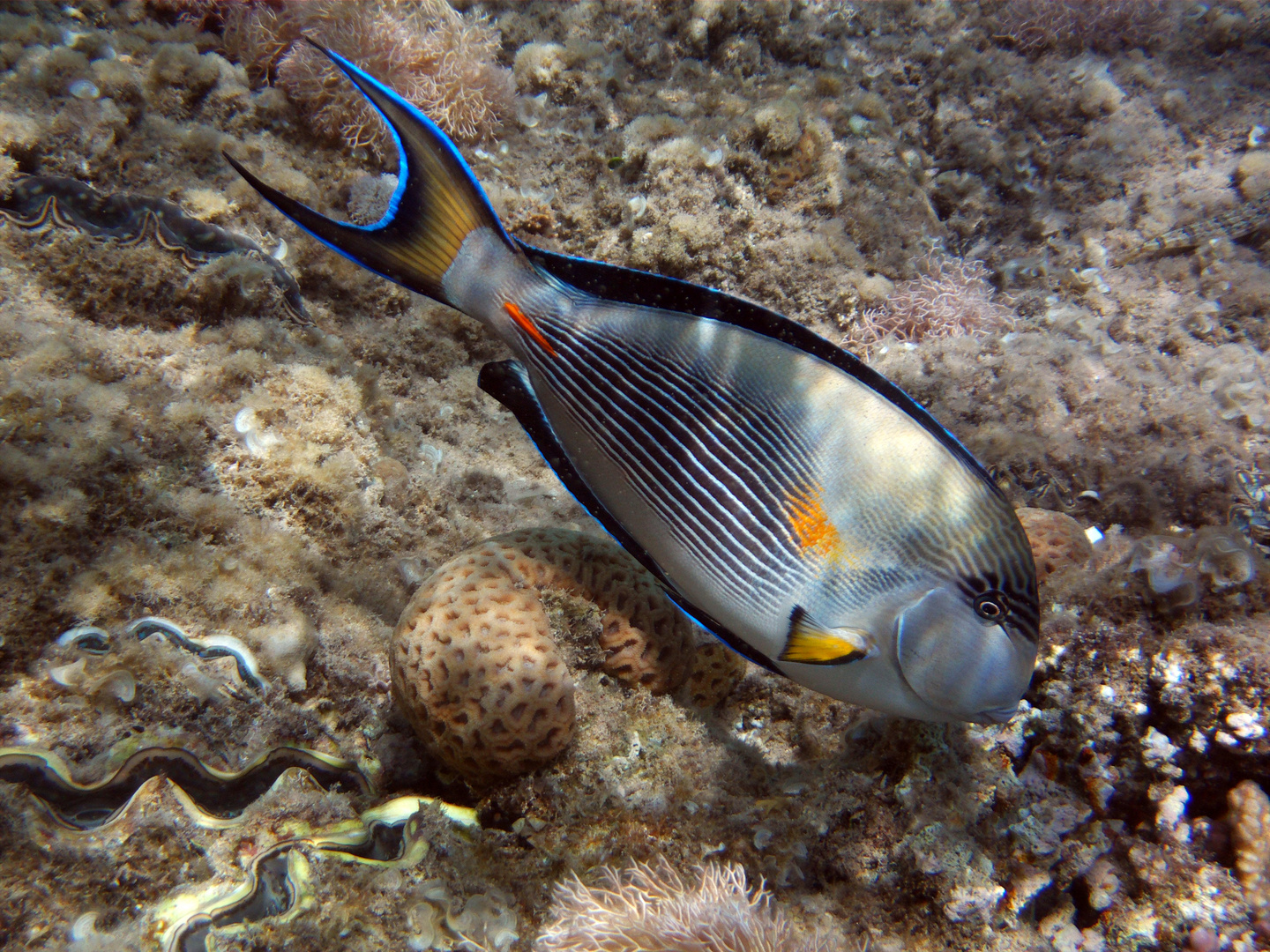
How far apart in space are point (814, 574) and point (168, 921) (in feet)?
6.60

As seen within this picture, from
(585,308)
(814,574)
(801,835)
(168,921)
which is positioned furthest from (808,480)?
(168,921)

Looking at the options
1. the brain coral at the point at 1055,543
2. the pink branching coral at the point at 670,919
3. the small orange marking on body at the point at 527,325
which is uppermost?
the small orange marking on body at the point at 527,325

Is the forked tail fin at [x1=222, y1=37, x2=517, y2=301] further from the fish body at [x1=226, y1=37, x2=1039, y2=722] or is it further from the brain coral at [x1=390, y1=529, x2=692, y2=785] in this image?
the brain coral at [x1=390, y1=529, x2=692, y2=785]

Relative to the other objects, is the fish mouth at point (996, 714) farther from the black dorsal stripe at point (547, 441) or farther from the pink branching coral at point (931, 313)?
the pink branching coral at point (931, 313)

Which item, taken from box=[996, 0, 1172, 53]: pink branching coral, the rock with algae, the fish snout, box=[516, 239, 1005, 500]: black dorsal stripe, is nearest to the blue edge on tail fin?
box=[516, 239, 1005, 500]: black dorsal stripe

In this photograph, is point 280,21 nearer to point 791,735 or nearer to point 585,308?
point 585,308

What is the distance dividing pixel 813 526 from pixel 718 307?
0.69 metres

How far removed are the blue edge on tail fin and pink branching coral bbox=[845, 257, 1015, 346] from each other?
2.24 meters

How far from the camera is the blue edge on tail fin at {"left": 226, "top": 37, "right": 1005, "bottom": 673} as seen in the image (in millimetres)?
1607

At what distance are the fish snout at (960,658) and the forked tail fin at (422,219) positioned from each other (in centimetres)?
155

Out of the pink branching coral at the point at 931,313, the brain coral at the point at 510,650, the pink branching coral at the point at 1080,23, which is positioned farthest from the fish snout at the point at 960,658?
the pink branching coral at the point at 1080,23

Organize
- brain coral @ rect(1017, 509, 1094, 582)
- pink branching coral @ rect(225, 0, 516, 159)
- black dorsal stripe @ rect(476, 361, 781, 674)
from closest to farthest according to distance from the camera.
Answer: black dorsal stripe @ rect(476, 361, 781, 674), brain coral @ rect(1017, 509, 1094, 582), pink branching coral @ rect(225, 0, 516, 159)

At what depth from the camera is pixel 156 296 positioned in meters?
2.53

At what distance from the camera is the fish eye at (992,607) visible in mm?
1501
